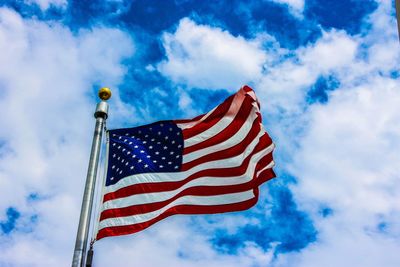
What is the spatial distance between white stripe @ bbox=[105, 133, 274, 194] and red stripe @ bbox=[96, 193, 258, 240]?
0.83 metres

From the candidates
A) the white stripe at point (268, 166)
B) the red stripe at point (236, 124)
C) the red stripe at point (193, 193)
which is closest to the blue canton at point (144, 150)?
the red stripe at point (193, 193)

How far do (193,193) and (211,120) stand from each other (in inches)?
89.9

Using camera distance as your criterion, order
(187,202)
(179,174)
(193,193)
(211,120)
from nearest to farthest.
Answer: (187,202) < (193,193) < (179,174) < (211,120)

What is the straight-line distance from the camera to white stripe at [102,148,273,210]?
12711mm

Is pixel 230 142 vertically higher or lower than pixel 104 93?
lower

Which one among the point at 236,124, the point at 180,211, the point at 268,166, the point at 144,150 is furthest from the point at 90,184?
the point at 268,166

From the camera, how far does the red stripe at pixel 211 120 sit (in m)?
14.4

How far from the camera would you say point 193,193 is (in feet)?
44.3

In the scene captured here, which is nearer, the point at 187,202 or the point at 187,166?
the point at 187,202

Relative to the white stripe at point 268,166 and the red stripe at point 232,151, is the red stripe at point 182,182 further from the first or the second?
the white stripe at point 268,166

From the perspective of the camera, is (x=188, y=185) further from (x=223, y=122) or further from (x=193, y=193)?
(x=223, y=122)

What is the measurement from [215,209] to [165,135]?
2.41 meters

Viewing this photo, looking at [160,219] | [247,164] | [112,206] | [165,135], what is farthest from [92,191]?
[247,164]

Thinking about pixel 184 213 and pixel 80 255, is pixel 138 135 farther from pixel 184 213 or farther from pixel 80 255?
pixel 80 255
